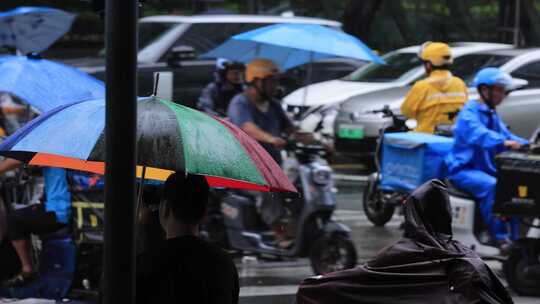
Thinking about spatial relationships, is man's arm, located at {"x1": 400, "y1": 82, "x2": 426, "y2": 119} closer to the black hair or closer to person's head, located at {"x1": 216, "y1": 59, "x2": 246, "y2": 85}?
person's head, located at {"x1": 216, "y1": 59, "x2": 246, "y2": 85}

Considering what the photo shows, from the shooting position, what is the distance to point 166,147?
13.4ft

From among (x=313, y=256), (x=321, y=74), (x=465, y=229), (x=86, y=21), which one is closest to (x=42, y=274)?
(x=313, y=256)

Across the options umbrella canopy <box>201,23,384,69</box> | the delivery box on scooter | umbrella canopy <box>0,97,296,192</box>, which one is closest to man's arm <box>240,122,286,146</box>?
umbrella canopy <box>201,23,384,69</box>

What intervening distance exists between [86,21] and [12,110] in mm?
15349

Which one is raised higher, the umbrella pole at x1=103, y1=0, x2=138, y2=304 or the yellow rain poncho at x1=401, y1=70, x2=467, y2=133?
the umbrella pole at x1=103, y1=0, x2=138, y2=304

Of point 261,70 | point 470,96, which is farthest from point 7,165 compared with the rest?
point 470,96

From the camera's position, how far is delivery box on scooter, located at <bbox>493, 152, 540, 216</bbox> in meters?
8.49

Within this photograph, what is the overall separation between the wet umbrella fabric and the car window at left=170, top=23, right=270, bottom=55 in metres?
13.5

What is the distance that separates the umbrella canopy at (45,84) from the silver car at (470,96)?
8078mm

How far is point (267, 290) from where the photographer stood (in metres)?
9.05

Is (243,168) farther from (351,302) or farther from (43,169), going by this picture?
(43,169)

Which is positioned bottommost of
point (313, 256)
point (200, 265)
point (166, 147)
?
point (313, 256)

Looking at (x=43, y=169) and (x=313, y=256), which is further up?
(x=43, y=169)

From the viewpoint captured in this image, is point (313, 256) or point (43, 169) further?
point (313, 256)
